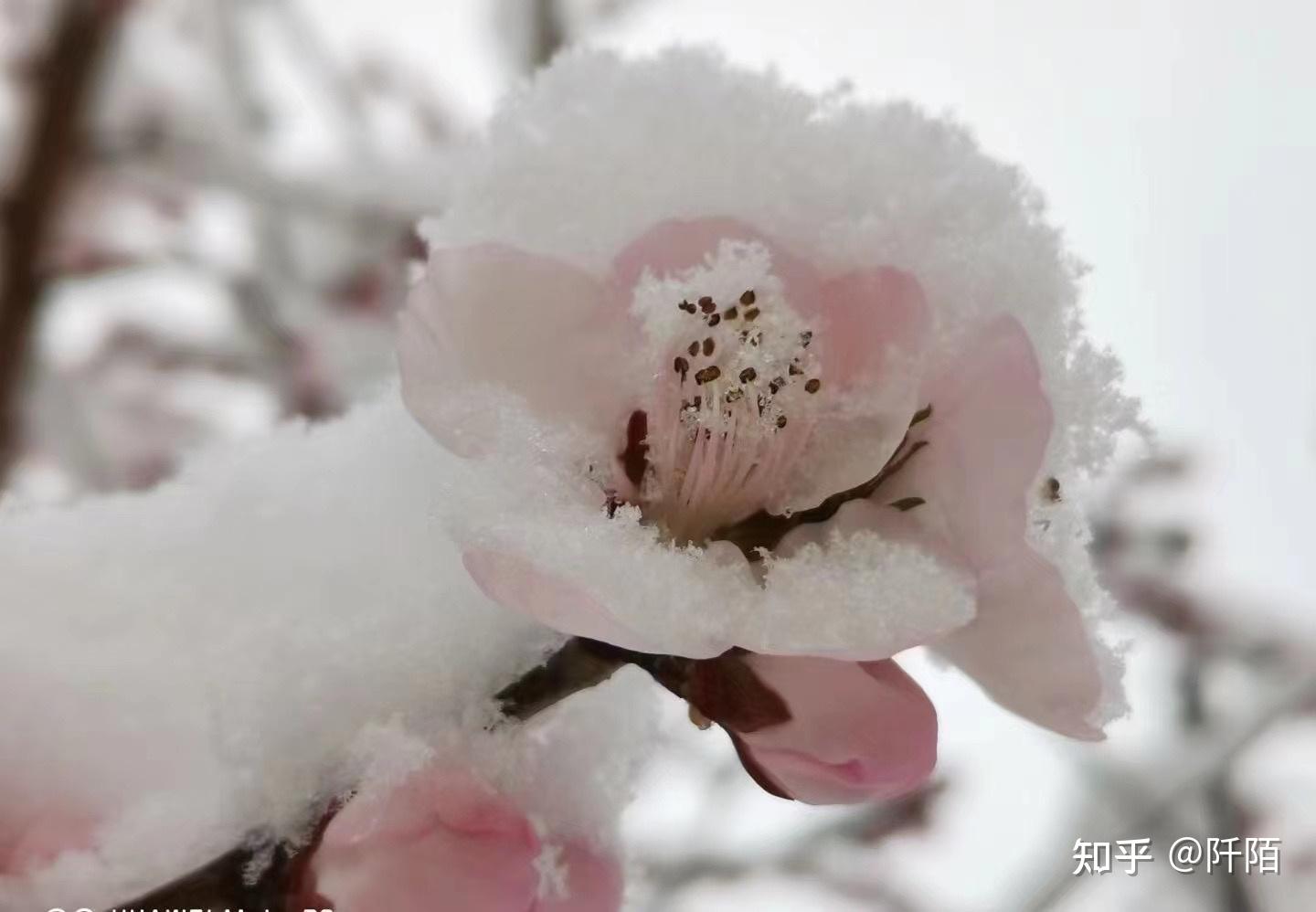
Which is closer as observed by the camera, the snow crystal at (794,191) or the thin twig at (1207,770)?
the snow crystal at (794,191)

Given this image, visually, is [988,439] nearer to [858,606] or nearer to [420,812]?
[858,606]

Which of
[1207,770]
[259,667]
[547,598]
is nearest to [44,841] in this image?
[259,667]

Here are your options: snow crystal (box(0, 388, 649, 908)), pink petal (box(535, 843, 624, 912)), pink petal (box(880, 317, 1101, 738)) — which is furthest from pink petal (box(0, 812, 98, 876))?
pink petal (box(880, 317, 1101, 738))

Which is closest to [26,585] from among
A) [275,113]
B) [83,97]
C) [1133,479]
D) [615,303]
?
[615,303]

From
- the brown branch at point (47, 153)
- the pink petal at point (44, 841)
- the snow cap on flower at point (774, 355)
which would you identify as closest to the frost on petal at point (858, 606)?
the snow cap on flower at point (774, 355)

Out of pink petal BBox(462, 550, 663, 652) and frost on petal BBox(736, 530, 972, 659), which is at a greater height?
frost on petal BBox(736, 530, 972, 659)

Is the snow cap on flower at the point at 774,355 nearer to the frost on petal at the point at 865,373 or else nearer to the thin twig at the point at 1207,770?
the frost on petal at the point at 865,373

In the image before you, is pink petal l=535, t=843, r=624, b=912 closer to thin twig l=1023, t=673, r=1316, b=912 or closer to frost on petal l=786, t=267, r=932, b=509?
frost on petal l=786, t=267, r=932, b=509
